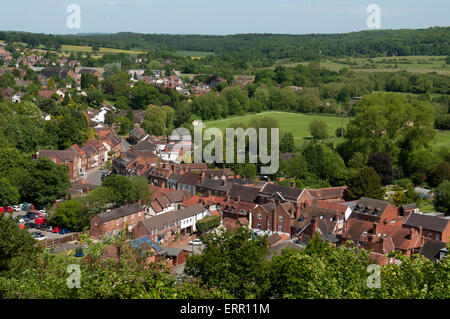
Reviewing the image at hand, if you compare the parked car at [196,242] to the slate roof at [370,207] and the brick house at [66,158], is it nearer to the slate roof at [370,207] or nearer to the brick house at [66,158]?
the slate roof at [370,207]

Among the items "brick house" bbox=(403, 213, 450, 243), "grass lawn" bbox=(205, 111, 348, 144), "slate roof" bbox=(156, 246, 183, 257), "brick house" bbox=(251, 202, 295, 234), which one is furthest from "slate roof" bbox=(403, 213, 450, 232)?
"grass lawn" bbox=(205, 111, 348, 144)

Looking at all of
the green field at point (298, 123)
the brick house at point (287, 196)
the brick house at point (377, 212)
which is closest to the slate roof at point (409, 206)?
the brick house at point (377, 212)

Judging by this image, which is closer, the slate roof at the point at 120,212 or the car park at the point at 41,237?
the car park at the point at 41,237

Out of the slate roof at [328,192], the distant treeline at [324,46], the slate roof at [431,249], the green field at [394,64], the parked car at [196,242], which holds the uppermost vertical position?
the distant treeline at [324,46]

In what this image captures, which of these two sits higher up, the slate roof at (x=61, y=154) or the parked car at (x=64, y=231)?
the slate roof at (x=61, y=154)

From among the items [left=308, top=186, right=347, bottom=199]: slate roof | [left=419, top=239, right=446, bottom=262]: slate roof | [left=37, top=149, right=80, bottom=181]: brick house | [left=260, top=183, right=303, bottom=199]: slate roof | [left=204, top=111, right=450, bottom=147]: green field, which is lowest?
[left=419, top=239, right=446, bottom=262]: slate roof

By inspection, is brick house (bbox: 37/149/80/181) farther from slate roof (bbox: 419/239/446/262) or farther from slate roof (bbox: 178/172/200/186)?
slate roof (bbox: 419/239/446/262)
